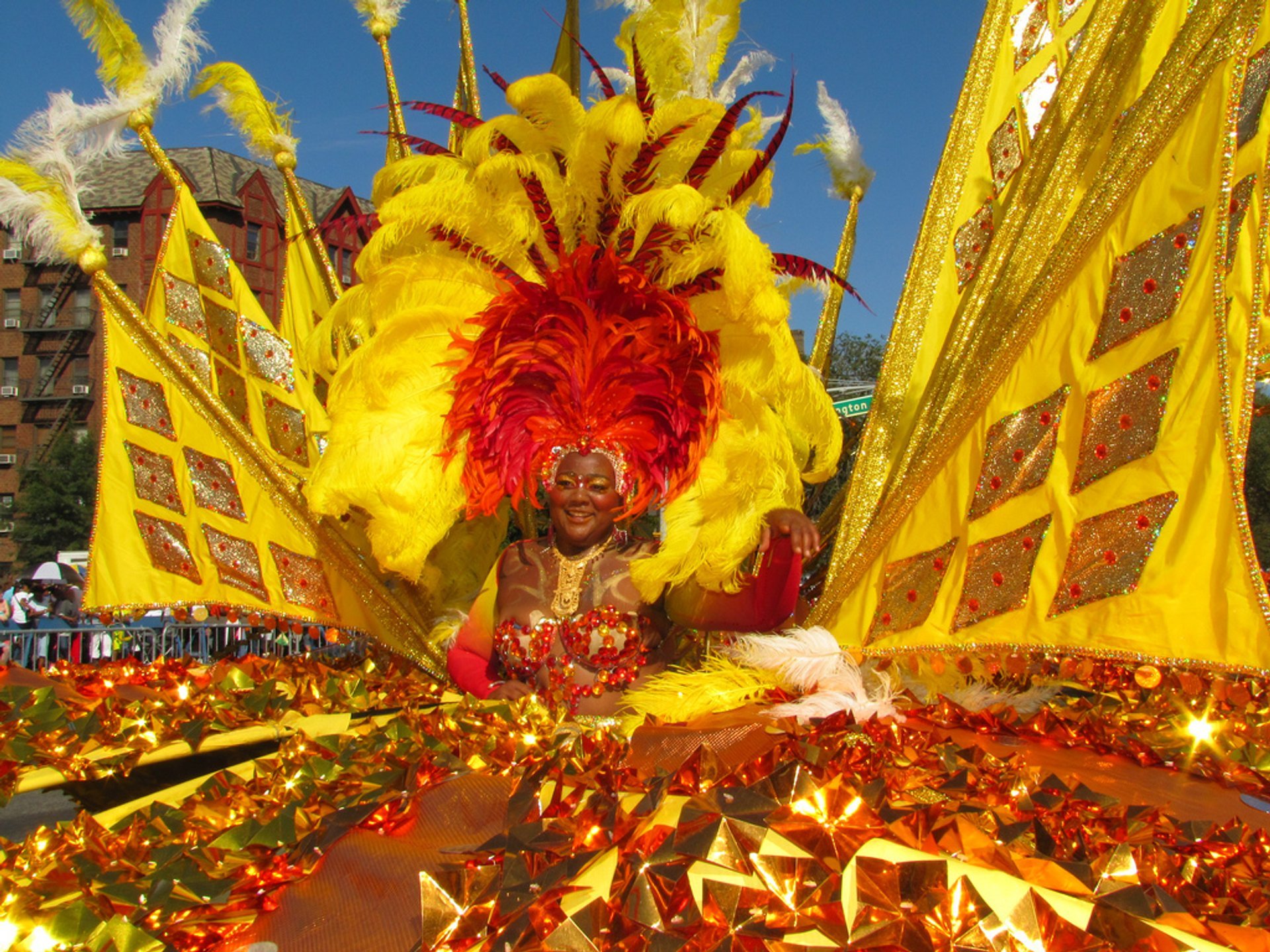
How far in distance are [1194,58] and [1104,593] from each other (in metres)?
1.06

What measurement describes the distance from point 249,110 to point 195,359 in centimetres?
90

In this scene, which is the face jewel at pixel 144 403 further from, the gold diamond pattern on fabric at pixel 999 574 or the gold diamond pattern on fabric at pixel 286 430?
the gold diamond pattern on fabric at pixel 999 574

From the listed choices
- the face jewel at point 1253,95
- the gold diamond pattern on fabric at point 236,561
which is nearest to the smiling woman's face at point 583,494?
the gold diamond pattern on fabric at point 236,561

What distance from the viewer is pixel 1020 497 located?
2.02 m

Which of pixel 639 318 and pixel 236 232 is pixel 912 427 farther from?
pixel 236 232

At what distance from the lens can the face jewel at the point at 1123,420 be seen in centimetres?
178

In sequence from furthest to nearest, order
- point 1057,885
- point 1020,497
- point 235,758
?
point 235,758, point 1020,497, point 1057,885

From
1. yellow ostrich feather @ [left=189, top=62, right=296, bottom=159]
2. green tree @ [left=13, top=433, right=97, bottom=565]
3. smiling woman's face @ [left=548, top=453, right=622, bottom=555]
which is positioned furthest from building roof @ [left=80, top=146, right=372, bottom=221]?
smiling woman's face @ [left=548, top=453, right=622, bottom=555]

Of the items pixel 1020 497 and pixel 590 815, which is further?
pixel 1020 497

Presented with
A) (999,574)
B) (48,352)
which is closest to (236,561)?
(999,574)

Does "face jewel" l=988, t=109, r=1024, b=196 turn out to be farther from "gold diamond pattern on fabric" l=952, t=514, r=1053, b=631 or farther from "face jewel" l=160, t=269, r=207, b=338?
"face jewel" l=160, t=269, r=207, b=338

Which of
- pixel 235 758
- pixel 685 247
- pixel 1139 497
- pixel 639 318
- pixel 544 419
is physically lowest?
pixel 235 758

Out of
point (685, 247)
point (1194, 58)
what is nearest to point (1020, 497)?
point (1194, 58)

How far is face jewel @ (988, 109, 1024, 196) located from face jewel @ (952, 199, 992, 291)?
0.23 ft
